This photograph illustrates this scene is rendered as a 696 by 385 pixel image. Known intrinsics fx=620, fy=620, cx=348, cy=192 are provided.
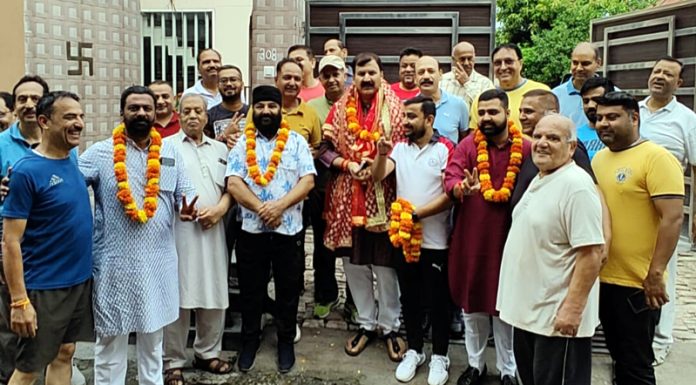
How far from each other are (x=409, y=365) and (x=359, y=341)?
54cm

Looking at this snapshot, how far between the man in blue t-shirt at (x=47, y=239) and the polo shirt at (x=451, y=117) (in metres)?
2.67

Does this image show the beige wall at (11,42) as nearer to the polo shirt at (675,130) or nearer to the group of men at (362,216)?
the group of men at (362,216)

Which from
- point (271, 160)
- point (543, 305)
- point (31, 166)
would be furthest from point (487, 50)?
point (31, 166)

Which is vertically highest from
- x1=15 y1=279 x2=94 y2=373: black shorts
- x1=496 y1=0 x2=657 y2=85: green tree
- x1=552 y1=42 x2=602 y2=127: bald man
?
x1=496 y1=0 x2=657 y2=85: green tree

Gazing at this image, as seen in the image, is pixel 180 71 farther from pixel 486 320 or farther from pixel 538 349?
pixel 538 349

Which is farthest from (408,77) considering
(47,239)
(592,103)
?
(47,239)

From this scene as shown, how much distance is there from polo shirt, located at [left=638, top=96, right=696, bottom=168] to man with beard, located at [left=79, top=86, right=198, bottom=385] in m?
3.77

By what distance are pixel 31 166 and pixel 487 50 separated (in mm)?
5088

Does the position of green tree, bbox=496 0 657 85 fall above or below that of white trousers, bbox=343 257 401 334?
above

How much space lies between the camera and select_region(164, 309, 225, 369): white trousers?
443cm

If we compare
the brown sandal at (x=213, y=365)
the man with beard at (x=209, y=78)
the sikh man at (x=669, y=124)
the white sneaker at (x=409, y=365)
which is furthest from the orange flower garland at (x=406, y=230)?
the sikh man at (x=669, y=124)

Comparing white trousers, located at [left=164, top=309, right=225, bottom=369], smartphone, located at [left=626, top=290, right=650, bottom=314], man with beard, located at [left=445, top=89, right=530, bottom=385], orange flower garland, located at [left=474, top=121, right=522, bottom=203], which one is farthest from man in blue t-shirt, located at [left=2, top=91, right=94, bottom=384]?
smartphone, located at [left=626, top=290, right=650, bottom=314]

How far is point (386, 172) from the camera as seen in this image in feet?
14.8

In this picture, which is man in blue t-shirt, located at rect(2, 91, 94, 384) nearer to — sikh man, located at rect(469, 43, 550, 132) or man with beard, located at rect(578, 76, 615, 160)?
sikh man, located at rect(469, 43, 550, 132)
